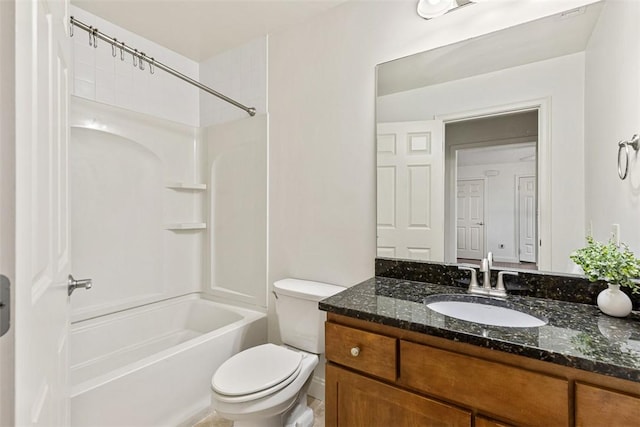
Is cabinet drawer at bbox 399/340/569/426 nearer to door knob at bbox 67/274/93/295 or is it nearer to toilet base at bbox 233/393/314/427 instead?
toilet base at bbox 233/393/314/427

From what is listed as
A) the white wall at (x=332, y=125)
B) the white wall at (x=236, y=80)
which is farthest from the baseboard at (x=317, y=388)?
the white wall at (x=236, y=80)

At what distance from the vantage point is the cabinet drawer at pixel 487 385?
772mm

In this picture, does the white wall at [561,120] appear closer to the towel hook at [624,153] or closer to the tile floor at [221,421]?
the towel hook at [624,153]

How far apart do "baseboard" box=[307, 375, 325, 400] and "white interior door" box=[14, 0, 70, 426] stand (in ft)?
4.20

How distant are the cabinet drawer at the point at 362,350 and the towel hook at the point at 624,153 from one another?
102cm

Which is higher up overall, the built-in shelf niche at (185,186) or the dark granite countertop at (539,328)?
the built-in shelf niche at (185,186)

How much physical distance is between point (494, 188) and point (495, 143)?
0.21 meters

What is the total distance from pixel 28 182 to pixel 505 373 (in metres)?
1.16

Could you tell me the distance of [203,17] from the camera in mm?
1994

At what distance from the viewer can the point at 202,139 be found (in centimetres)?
262

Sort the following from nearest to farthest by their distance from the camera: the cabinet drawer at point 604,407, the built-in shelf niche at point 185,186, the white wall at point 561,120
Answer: the cabinet drawer at point 604,407 → the white wall at point 561,120 → the built-in shelf niche at point 185,186

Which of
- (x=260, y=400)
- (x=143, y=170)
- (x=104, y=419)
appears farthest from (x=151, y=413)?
(x=143, y=170)

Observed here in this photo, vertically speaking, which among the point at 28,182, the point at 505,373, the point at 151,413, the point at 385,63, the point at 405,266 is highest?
the point at 385,63

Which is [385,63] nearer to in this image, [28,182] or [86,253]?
[28,182]
